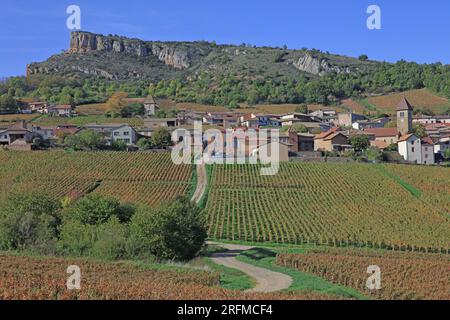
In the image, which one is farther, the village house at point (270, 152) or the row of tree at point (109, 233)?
the village house at point (270, 152)

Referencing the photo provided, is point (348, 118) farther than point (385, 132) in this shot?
Yes

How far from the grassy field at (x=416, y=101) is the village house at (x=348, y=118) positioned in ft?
39.2

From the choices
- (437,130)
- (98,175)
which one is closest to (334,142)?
(437,130)

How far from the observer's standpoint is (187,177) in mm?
66625

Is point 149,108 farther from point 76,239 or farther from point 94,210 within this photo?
point 76,239

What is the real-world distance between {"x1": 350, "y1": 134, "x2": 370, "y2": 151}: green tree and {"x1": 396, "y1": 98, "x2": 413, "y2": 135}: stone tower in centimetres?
1113

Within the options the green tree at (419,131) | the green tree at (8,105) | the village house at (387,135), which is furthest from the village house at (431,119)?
the green tree at (8,105)

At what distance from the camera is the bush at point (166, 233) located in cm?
3244

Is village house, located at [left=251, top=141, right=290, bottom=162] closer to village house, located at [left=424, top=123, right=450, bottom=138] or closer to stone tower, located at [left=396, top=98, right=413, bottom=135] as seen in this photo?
stone tower, located at [left=396, top=98, right=413, bottom=135]

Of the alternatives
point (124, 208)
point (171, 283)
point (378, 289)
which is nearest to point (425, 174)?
point (124, 208)

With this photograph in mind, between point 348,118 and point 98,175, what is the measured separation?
69.6 metres

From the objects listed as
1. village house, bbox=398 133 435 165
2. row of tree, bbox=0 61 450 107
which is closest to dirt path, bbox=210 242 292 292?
village house, bbox=398 133 435 165

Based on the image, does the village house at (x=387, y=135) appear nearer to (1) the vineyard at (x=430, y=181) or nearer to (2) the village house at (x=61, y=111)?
(1) the vineyard at (x=430, y=181)

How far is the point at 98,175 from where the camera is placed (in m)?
66.2
